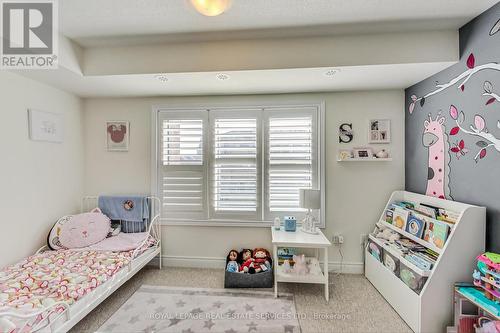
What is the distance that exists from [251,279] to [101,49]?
283 centimetres

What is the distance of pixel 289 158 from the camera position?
280 centimetres

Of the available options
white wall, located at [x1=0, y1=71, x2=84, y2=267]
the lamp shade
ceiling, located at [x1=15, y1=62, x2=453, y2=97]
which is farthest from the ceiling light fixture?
white wall, located at [x1=0, y1=71, x2=84, y2=267]

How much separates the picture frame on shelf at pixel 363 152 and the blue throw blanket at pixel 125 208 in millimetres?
2695

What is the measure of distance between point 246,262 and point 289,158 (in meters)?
1.36

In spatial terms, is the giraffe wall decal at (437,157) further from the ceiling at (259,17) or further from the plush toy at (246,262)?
the plush toy at (246,262)

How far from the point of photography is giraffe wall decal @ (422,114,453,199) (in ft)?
6.79

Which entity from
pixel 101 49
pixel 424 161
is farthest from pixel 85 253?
pixel 424 161

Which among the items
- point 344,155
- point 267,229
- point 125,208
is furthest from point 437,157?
point 125,208

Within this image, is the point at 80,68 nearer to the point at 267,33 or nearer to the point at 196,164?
the point at 196,164

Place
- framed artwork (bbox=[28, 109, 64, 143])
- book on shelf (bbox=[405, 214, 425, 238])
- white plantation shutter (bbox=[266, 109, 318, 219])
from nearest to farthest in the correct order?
book on shelf (bbox=[405, 214, 425, 238]) → framed artwork (bbox=[28, 109, 64, 143]) → white plantation shutter (bbox=[266, 109, 318, 219])

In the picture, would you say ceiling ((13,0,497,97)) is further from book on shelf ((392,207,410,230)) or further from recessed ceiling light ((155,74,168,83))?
book on shelf ((392,207,410,230))

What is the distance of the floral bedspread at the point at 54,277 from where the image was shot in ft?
5.00

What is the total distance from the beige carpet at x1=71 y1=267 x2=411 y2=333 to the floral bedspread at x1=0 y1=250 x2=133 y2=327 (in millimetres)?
442

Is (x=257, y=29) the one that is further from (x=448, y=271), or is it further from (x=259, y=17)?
(x=448, y=271)
